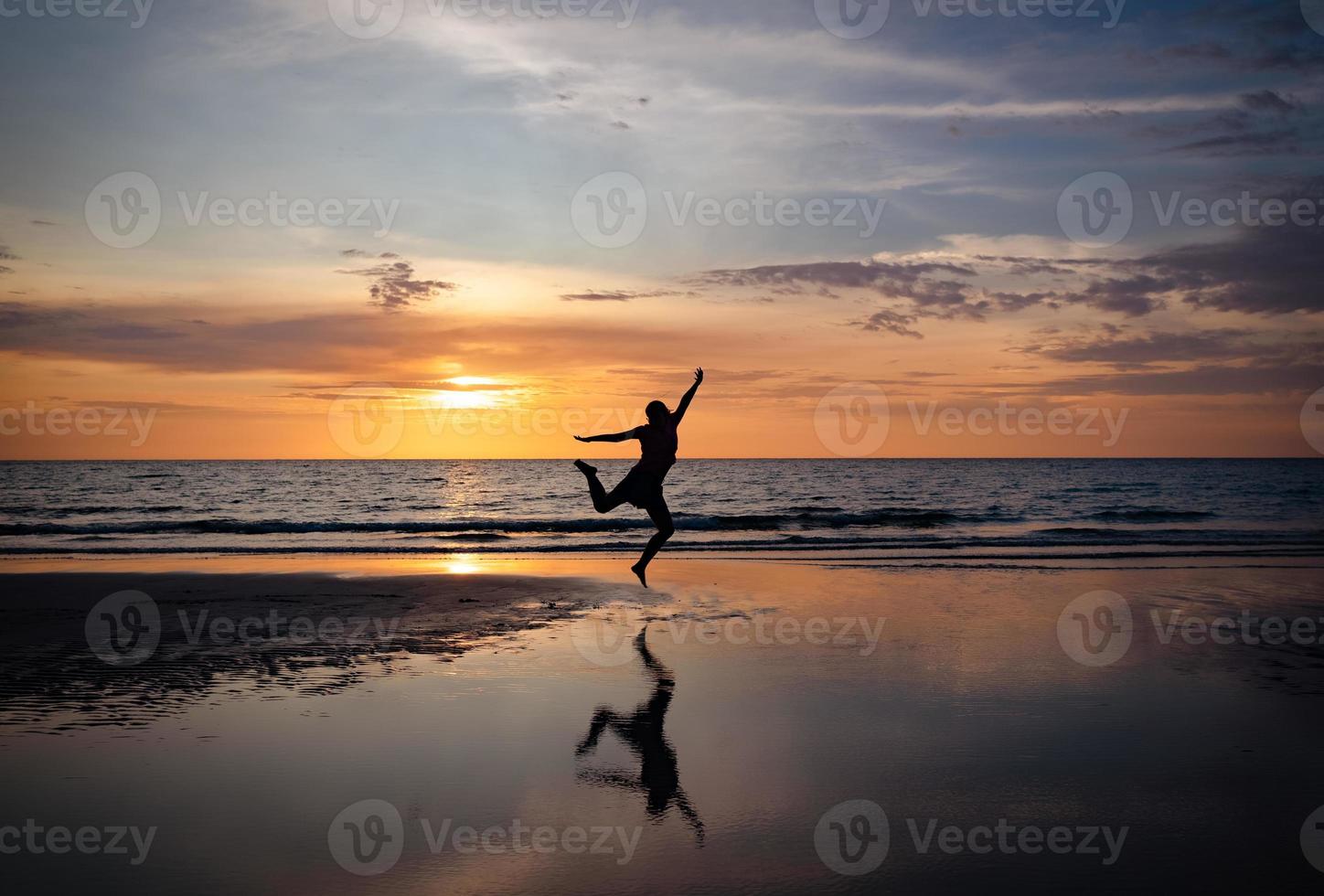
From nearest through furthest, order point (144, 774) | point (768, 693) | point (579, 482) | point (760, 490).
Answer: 1. point (144, 774)
2. point (768, 693)
3. point (760, 490)
4. point (579, 482)

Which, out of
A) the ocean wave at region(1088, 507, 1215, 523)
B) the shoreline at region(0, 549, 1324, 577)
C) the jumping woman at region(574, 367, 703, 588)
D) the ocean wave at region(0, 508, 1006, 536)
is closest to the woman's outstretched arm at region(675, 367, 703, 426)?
the jumping woman at region(574, 367, 703, 588)

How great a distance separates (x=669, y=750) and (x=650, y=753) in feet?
0.51

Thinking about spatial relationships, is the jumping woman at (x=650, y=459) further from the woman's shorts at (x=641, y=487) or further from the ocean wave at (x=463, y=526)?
the ocean wave at (x=463, y=526)

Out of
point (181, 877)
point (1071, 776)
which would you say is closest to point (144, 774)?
point (181, 877)

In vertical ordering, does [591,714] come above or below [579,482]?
below

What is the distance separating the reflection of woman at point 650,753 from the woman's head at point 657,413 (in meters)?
4.86

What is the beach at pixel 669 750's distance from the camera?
4.36 meters

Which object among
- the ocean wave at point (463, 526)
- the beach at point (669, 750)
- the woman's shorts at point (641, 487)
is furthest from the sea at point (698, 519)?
the beach at point (669, 750)

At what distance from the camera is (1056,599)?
13.5 meters

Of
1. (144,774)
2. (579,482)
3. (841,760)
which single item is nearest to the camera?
(144,774)

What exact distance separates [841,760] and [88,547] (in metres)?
26.7

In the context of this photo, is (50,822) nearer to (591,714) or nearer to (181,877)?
(181,877)

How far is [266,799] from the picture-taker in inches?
203

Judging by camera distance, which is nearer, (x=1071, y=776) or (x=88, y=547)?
(x=1071, y=776)
